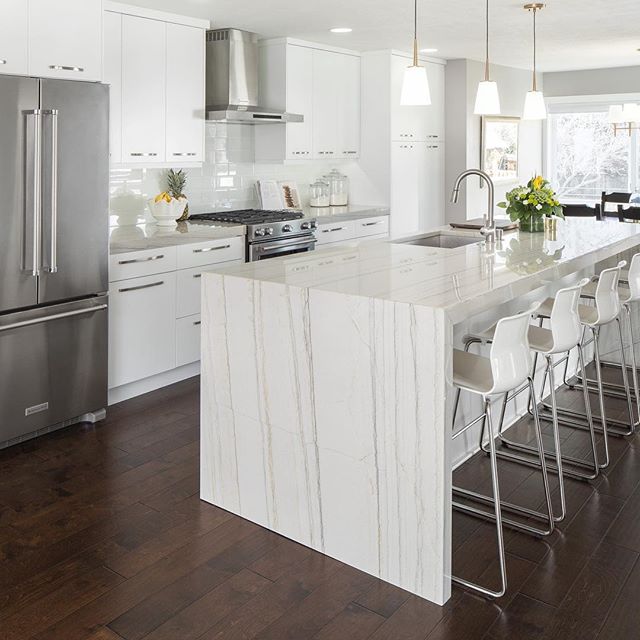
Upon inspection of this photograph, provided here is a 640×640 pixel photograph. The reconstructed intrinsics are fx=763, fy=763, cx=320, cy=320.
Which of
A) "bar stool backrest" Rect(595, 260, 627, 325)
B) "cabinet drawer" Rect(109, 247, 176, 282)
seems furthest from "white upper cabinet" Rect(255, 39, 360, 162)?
"bar stool backrest" Rect(595, 260, 627, 325)

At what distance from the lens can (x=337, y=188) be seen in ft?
23.5

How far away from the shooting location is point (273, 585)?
8.91ft

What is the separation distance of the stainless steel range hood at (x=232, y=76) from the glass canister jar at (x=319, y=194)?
3.88ft

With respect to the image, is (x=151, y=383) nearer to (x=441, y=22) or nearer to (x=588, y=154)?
(x=441, y=22)

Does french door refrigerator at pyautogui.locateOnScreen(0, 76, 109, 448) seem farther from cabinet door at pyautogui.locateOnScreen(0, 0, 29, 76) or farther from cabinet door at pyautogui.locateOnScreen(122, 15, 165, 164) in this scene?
cabinet door at pyautogui.locateOnScreen(122, 15, 165, 164)

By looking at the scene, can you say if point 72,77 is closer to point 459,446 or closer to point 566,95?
point 459,446

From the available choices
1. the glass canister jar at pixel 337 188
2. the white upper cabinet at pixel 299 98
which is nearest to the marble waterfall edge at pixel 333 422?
the white upper cabinet at pixel 299 98

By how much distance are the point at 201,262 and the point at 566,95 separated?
20.1 ft

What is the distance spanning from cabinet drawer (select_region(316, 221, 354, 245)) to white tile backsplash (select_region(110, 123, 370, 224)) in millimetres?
649

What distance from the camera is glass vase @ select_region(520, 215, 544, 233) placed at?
15.5 ft

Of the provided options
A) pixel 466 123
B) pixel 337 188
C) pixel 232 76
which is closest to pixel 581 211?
pixel 466 123

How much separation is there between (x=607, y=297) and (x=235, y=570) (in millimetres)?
2311

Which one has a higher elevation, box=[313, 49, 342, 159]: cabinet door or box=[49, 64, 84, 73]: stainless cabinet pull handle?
box=[313, 49, 342, 159]: cabinet door

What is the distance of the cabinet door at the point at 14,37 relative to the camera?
11.9ft
